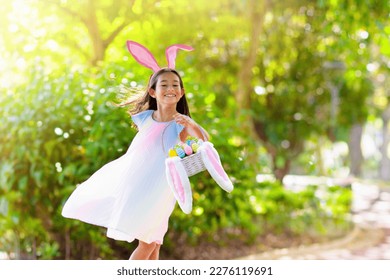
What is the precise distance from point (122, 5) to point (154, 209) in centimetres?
208

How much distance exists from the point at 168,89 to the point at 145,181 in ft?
1.03

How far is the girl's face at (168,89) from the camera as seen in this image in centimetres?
205

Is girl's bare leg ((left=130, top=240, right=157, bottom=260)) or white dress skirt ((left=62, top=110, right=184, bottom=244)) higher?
white dress skirt ((left=62, top=110, right=184, bottom=244))

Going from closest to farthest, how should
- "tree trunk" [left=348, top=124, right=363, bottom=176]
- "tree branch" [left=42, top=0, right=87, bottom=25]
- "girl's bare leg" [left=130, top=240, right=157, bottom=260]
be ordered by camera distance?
"girl's bare leg" [left=130, top=240, right=157, bottom=260] < "tree branch" [left=42, top=0, right=87, bottom=25] < "tree trunk" [left=348, top=124, right=363, bottom=176]

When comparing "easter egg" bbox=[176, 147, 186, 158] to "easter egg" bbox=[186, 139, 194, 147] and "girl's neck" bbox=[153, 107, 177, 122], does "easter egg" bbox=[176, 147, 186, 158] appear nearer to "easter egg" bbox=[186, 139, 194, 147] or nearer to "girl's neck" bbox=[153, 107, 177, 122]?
"easter egg" bbox=[186, 139, 194, 147]

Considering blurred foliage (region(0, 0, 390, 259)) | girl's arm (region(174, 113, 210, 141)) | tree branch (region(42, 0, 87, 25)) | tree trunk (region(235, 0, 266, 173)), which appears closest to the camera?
girl's arm (region(174, 113, 210, 141))

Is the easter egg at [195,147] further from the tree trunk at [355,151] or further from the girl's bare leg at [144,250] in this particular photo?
the tree trunk at [355,151]

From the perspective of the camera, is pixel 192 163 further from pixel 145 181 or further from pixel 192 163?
pixel 145 181

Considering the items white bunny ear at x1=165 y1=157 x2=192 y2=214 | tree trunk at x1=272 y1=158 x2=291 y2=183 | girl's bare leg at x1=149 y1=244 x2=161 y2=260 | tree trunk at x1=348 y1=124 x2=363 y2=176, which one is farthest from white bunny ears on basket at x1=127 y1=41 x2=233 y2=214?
tree trunk at x1=348 y1=124 x2=363 y2=176

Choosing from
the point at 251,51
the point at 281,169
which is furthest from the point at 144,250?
the point at 281,169

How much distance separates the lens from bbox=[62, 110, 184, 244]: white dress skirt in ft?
6.56

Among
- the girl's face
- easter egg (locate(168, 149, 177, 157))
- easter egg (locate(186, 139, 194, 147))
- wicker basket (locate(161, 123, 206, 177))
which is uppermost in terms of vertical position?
the girl's face

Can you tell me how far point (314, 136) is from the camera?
603 cm

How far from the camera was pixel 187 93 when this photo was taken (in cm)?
295
